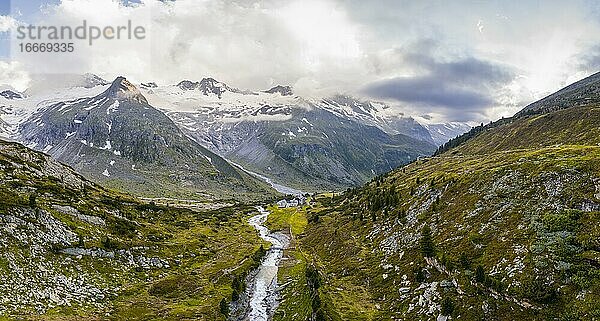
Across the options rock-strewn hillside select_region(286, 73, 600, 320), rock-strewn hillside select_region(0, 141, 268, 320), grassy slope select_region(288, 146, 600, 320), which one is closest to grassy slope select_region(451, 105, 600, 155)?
grassy slope select_region(288, 146, 600, 320)

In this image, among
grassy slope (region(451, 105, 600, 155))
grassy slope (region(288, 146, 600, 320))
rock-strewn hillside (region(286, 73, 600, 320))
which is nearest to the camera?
grassy slope (region(288, 146, 600, 320))

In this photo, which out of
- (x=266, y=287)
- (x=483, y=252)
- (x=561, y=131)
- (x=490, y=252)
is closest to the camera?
(x=490, y=252)

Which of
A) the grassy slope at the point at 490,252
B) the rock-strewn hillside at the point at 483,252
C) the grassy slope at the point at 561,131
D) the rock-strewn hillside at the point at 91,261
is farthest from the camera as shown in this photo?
the grassy slope at the point at 561,131

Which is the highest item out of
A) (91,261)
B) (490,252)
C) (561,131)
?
(561,131)

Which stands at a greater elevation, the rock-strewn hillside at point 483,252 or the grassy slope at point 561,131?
the grassy slope at point 561,131

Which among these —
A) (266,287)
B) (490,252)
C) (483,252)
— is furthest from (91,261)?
(490,252)

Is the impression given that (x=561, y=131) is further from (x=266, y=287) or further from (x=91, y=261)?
(x=91, y=261)

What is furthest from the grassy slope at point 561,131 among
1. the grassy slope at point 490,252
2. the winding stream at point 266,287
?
the winding stream at point 266,287

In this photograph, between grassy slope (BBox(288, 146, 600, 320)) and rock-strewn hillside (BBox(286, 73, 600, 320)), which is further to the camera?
rock-strewn hillside (BBox(286, 73, 600, 320))

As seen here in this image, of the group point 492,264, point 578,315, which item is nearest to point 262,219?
point 492,264

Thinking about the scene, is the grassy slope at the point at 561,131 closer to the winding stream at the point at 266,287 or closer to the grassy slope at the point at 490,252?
the grassy slope at the point at 490,252

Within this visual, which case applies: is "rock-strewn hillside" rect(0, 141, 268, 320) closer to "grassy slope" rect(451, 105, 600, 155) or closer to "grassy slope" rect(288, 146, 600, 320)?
"grassy slope" rect(288, 146, 600, 320)

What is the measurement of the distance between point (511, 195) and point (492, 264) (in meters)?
21.4

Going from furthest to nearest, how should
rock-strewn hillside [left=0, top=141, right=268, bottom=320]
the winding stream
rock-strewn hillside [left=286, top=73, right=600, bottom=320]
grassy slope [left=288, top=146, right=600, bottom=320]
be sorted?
the winding stream, rock-strewn hillside [left=0, top=141, right=268, bottom=320], rock-strewn hillside [left=286, top=73, right=600, bottom=320], grassy slope [left=288, top=146, right=600, bottom=320]
